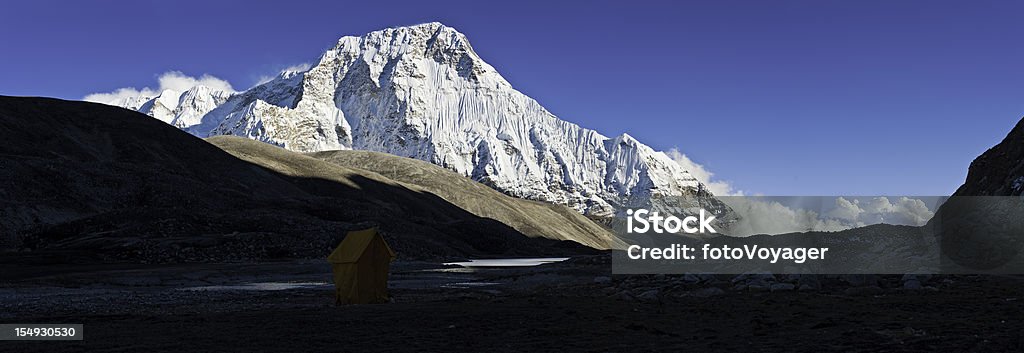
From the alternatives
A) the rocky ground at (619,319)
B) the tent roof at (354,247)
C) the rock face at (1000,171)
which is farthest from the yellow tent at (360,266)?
the rock face at (1000,171)

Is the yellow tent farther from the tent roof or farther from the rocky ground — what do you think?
the rocky ground

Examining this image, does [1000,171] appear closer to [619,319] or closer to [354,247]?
[619,319]

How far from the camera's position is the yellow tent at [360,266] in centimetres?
2547

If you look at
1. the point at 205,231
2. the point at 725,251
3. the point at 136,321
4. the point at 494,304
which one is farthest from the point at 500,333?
the point at 205,231

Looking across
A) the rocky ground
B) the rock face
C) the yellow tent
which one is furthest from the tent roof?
the rock face

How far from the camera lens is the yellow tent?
1003 inches

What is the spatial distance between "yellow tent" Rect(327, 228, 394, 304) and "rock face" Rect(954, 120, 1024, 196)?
24.1 meters

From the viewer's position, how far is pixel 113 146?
132 meters

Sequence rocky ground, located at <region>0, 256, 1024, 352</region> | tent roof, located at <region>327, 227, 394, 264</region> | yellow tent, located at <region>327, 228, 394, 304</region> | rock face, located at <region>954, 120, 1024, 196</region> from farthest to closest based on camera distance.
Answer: rock face, located at <region>954, 120, 1024, 196</region>
yellow tent, located at <region>327, 228, 394, 304</region>
tent roof, located at <region>327, 227, 394, 264</region>
rocky ground, located at <region>0, 256, 1024, 352</region>

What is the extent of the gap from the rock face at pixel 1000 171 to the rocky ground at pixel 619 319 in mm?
5044

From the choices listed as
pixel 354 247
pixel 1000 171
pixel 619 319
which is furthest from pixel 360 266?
pixel 1000 171

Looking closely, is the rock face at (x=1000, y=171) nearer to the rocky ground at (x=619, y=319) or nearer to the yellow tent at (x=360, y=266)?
the rocky ground at (x=619, y=319)

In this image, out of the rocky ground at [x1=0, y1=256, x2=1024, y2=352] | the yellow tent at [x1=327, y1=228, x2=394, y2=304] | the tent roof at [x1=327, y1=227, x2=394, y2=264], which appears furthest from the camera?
the yellow tent at [x1=327, y1=228, x2=394, y2=304]

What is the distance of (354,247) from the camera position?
2569 cm
